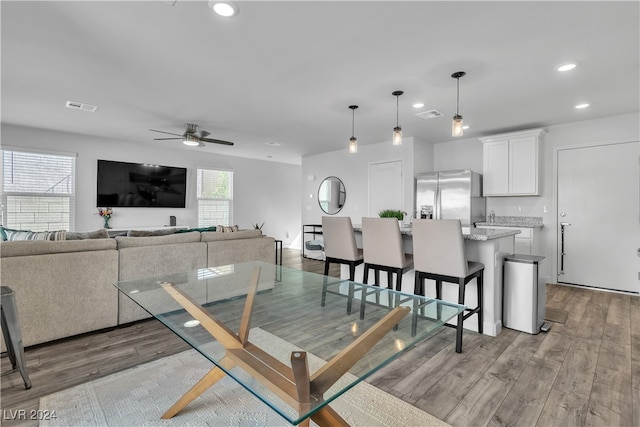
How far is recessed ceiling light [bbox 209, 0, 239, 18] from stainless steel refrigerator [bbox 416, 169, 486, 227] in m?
4.22

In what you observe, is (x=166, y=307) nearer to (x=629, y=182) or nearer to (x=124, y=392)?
(x=124, y=392)

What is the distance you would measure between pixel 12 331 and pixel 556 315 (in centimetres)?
467

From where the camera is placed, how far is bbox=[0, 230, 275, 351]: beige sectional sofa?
94.7 inches

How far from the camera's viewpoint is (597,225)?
14.3 feet

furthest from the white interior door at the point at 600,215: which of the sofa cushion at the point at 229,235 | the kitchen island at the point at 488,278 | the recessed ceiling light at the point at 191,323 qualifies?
the recessed ceiling light at the point at 191,323

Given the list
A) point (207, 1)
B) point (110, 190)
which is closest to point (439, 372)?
point (207, 1)

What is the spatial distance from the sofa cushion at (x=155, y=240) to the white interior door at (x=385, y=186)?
12.3 feet

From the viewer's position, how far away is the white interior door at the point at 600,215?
4141 millimetres

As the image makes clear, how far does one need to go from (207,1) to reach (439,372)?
115 inches

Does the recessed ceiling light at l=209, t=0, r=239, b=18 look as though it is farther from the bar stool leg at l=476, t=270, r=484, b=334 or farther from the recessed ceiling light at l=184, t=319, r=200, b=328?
the bar stool leg at l=476, t=270, r=484, b=334

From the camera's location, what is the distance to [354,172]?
6633 millimetres

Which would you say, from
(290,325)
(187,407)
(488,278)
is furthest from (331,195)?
(187,407)

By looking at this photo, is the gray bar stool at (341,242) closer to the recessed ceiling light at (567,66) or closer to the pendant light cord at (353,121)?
the pendant light cord at (353,121)

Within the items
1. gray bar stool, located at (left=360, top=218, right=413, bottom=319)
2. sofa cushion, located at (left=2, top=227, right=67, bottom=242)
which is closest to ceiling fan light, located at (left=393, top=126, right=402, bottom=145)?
gray bar stool, located at (left=360, top=218, right=413, bottom=319)
